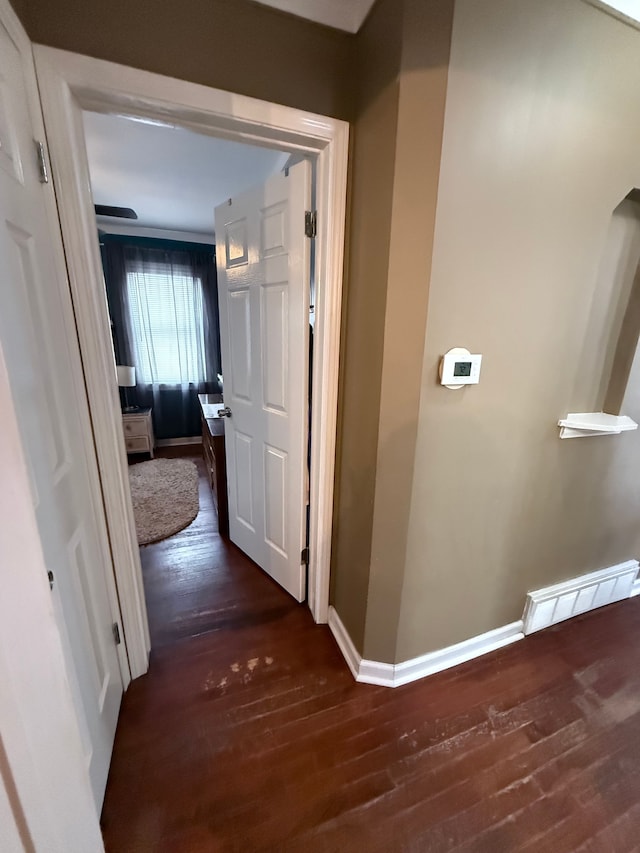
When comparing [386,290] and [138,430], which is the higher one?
[386,290]

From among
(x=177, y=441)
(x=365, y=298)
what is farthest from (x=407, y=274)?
(x=177, y=441)

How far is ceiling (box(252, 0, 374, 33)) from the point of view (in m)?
1.10

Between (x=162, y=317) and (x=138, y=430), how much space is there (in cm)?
132

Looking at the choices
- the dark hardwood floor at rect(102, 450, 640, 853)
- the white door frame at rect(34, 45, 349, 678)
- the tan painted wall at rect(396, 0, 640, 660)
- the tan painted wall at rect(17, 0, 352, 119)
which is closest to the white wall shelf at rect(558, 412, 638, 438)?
the tan painted wall at rect(396, 0, 640, 660)

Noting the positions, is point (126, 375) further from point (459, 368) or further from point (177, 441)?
point (459, 368)

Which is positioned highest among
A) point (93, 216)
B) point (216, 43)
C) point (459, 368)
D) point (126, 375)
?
point (216, 43)

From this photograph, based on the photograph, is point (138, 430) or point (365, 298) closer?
point (365, 298)

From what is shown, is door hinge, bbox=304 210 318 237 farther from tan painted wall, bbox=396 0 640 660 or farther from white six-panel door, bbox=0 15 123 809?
white six-panel door, bbox=0 15 123 809

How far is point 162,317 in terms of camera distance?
406cm

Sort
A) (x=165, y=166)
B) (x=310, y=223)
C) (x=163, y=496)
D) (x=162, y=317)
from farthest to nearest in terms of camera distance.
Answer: (x=162, y=317), (x=163, y=496), (x=165, y=166), (x=310, y=223)

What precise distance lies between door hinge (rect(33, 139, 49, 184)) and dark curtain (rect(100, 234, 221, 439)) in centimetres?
325

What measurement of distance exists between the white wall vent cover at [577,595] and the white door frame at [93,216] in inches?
47.0

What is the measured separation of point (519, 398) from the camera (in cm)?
133

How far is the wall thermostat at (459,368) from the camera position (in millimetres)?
1164
